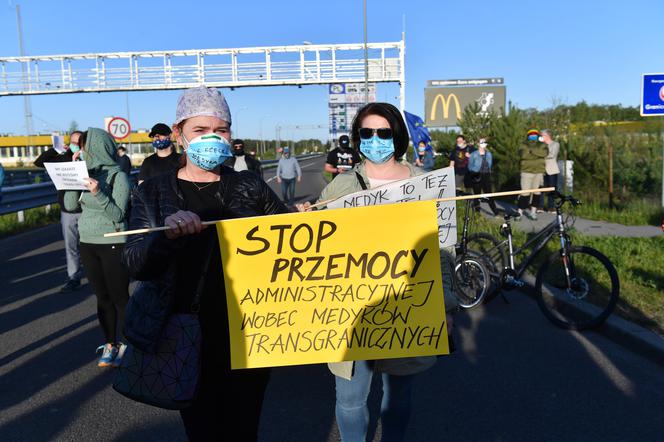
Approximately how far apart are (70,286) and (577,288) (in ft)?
19.9

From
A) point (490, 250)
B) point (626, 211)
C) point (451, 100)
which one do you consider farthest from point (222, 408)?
point (451, 100)

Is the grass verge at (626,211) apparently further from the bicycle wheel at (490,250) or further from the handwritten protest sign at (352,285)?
the handwritten protest sign at (352,285)

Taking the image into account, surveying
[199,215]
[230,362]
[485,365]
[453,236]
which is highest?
[199,215]

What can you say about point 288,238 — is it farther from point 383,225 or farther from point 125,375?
point 125,375

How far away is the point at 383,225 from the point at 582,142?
48.5 ft

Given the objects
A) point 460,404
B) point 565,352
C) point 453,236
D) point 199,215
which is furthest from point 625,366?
point 199,215

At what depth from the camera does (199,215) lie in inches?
91.3

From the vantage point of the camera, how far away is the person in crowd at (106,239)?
188 inches

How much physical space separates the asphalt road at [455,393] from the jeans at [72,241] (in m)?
1.76

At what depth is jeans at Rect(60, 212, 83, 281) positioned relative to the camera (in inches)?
303

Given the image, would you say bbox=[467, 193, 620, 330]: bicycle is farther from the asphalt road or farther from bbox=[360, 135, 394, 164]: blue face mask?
bbox=[360, 135, 394, 164]: blue face mask

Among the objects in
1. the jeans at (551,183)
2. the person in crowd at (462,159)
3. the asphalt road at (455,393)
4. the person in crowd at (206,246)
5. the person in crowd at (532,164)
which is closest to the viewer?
the person in crowd at (206,246)

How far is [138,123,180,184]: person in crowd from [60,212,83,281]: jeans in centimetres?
105

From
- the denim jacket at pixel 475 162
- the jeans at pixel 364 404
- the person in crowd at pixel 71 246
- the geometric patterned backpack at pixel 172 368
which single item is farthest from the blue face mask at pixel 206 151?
the denim jacket at pixel 475 162
